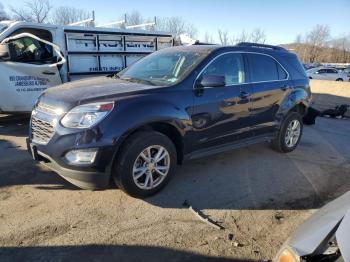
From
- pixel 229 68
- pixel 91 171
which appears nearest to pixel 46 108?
pixel 91 171

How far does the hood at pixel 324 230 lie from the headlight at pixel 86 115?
2.33 metres

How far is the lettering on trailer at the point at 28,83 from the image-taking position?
7.21m

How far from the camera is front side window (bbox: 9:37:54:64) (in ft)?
23.9

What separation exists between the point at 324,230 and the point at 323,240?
0.32 ft

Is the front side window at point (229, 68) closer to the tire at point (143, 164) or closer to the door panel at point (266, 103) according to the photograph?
the door panel at point (266, 103)

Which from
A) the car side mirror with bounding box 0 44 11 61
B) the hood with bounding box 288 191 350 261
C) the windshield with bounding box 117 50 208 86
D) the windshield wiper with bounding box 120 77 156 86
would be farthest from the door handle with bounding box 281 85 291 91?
the car side mirror with bounding box 0 44 11 61

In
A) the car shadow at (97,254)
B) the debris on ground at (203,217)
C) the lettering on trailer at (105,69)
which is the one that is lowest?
the debris on ground at (203,217)

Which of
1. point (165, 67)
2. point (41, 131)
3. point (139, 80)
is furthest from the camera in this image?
point (165, 67)

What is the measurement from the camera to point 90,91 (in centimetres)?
414

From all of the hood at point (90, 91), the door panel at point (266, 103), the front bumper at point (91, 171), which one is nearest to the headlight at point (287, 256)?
the front bumper at point (91, 171)

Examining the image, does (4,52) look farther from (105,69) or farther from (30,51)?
(105,69)

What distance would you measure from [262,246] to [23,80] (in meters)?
6.00

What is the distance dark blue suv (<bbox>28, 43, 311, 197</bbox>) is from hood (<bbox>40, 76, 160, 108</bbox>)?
0.01m

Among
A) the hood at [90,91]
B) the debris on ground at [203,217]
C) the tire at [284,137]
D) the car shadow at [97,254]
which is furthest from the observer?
the tire at [284,137]
